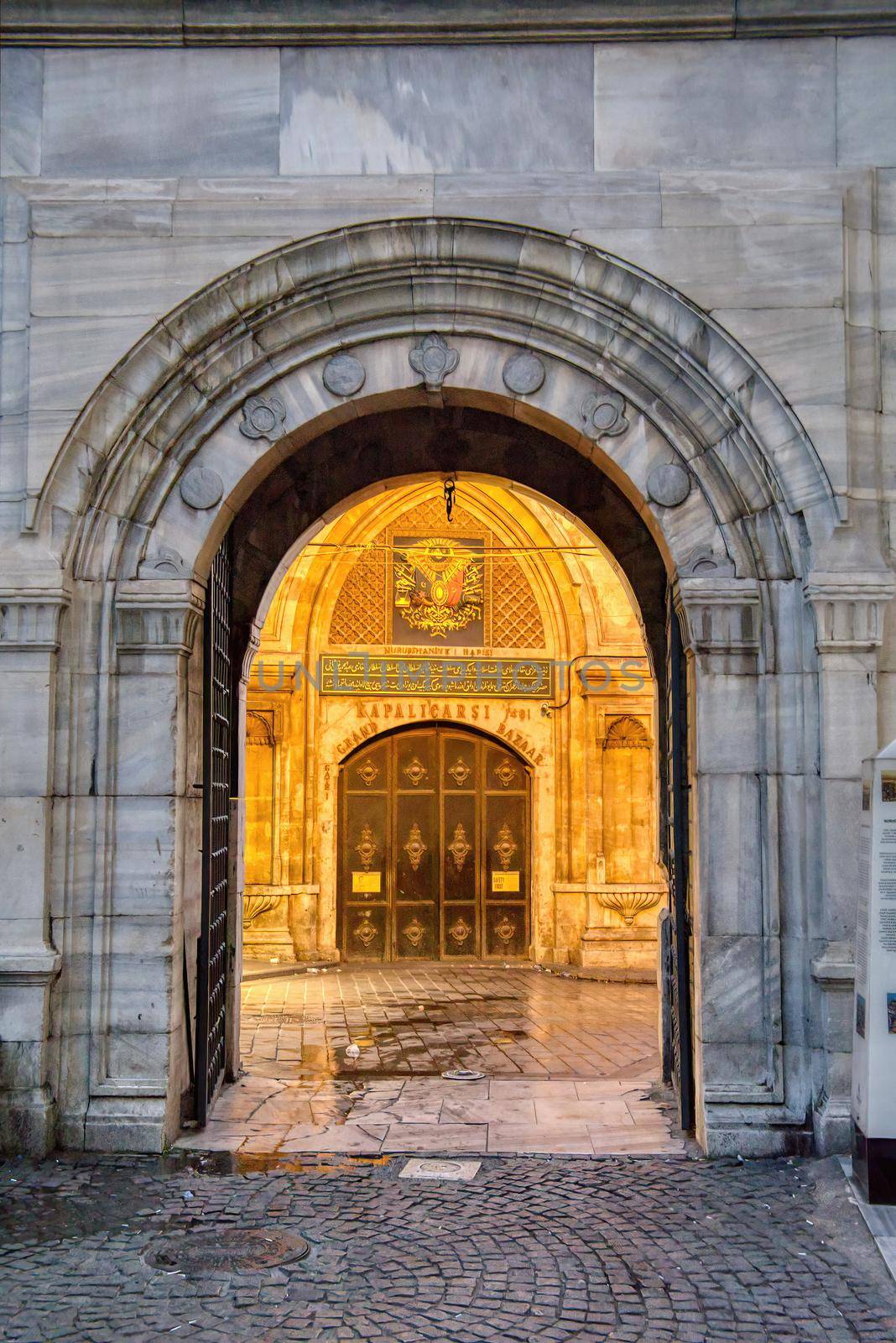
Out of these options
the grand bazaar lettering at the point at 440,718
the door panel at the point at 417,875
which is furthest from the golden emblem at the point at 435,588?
the door panel at the point at 417,875

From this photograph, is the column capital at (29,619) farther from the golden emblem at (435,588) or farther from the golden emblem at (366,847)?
the golden emblem at (435,588)

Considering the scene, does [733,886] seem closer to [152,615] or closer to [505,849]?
[152,615]

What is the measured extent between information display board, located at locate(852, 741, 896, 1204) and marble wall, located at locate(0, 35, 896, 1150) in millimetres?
654

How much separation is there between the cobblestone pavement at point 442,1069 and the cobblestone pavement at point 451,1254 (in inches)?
19.5

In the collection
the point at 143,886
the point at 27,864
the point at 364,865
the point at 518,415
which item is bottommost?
the point at 364,865

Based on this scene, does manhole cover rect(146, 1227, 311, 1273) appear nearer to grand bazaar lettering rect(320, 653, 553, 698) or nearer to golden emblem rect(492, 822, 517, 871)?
golden emblem rect(492, 822, 517, 871)

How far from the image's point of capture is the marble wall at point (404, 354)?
19.1ft

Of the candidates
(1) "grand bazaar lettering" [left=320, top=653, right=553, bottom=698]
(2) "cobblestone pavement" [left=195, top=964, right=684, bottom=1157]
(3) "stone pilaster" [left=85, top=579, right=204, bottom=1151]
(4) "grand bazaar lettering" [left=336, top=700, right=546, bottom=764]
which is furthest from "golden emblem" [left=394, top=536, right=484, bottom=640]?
(3) "stone pilaster" [left=85, top=579, right=204, bottom=1151]

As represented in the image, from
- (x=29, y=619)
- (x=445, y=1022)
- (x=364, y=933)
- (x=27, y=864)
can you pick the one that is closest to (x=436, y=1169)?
(x=27, y=864)

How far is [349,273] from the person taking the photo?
6.19m

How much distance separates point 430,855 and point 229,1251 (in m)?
10.0

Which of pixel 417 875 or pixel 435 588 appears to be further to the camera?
pixel 435 588

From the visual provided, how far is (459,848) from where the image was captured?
48.2 feet

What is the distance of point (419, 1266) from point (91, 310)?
177 inches
